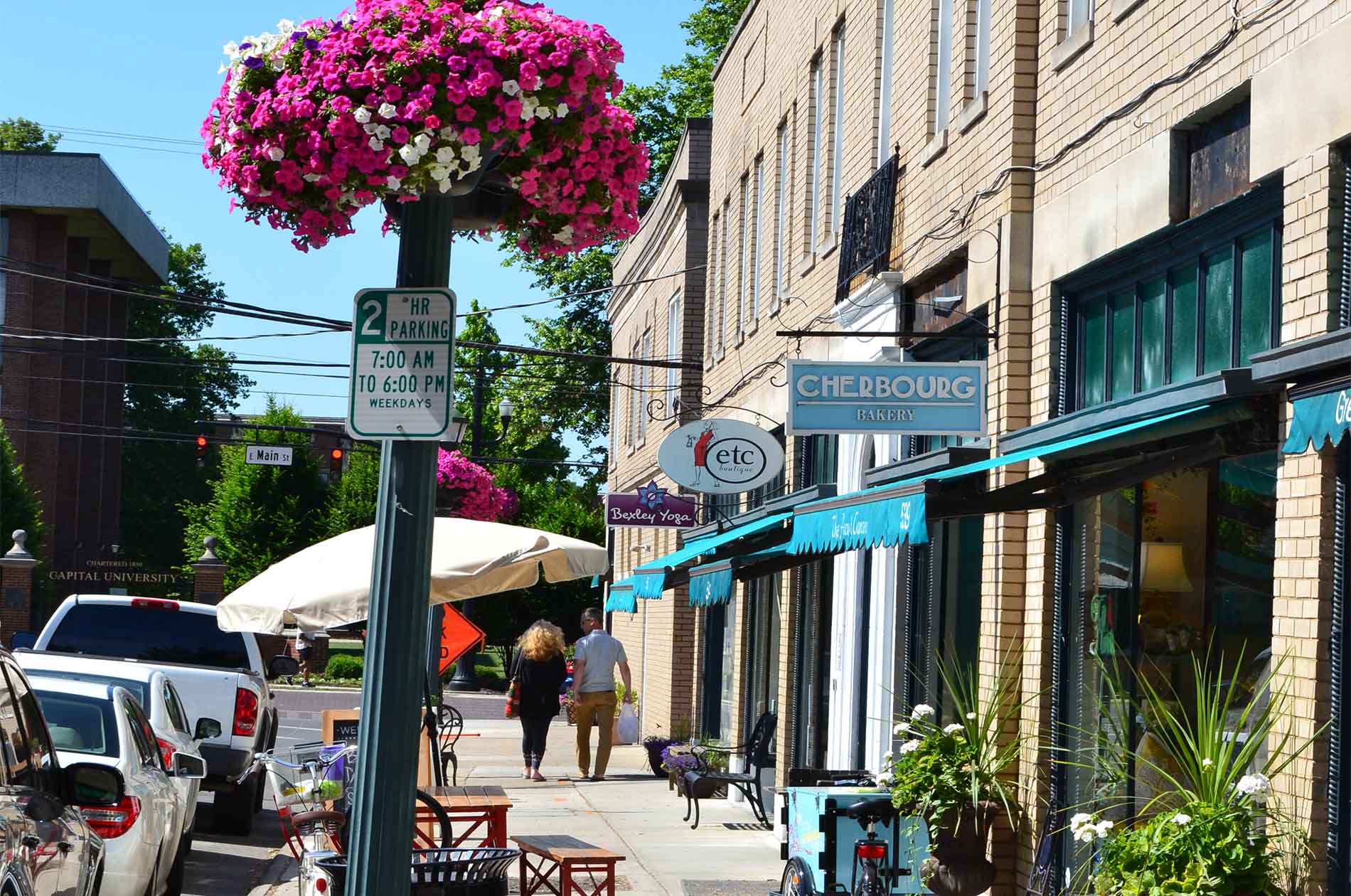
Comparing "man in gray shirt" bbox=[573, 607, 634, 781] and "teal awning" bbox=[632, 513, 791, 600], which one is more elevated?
"teal awning" bbox=[632, 513, 791, 600]

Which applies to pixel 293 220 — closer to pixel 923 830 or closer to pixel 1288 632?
pixel 1288 632

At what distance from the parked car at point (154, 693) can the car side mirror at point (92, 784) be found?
527 cm

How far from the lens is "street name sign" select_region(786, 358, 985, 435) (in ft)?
31.8

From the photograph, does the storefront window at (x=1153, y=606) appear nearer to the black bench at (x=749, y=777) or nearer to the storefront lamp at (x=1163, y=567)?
the storefront lamp at (x=1163, y=567)

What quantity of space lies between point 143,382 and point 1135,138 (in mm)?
60239

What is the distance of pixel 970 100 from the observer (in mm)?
10984

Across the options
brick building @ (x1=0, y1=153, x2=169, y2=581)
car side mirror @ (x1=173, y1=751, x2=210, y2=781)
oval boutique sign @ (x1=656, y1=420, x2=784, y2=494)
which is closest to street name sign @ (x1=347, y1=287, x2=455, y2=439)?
car side mirror @ (x1=173, y1=751, x2=210, y2=781)

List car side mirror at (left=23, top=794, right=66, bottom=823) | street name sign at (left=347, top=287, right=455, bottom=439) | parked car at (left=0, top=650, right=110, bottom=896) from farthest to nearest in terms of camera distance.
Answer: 1. car side mirror at (left=23, top=794, right=66, bottom=823)
2. parked car at (left=0, top=650, right=110, bottom=896)
3. street name sign at (left=347, top=287, right=455, bottom=439)

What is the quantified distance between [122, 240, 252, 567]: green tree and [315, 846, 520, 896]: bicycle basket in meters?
58.6

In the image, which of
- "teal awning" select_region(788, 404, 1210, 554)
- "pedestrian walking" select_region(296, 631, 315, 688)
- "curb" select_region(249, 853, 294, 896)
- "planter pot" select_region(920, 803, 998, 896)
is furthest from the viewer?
"pedestrian walking" select_region(296, 631, 315, 688)

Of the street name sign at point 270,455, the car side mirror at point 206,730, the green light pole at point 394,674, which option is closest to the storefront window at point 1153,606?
the green light pole at point 394,674

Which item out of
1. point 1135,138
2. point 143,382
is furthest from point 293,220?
point 143,382

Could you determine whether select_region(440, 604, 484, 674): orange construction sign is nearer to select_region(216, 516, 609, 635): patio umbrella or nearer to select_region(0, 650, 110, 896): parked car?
select_region(216, 516, 609, 635): patio umbrella

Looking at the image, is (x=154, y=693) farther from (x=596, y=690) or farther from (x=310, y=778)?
(x=596, y=690)
